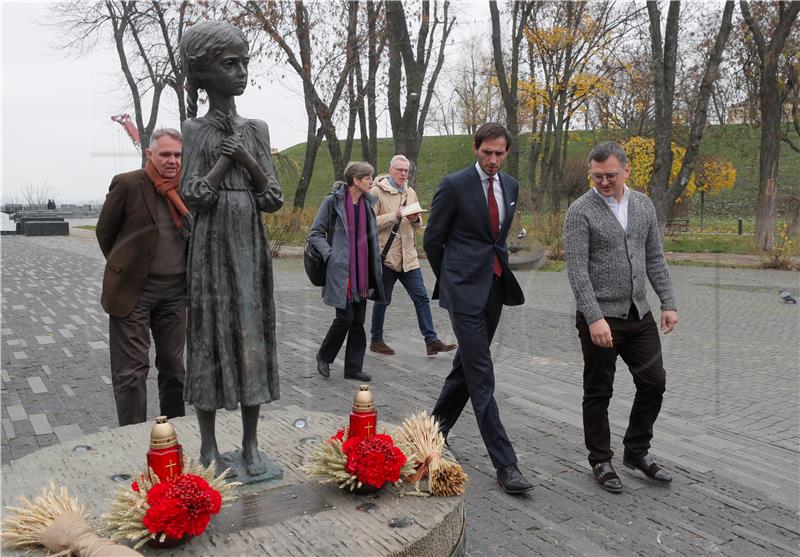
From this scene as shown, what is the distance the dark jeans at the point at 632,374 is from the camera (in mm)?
4477

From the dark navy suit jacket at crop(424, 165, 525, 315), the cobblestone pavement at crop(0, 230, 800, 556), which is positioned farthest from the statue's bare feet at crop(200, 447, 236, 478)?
the dark navy suit jacket at crop(424, 165, 525, 315)

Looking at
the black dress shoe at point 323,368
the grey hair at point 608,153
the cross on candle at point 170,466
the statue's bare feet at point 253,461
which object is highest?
the grey hair at point 608,153

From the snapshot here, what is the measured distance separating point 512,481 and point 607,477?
2.12ft

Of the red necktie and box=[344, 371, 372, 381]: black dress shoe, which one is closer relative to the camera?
the red necktie

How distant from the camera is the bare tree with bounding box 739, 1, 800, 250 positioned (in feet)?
64.0

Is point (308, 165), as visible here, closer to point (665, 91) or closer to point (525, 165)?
point (665, 91)

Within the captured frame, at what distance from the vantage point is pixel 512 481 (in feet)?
13.9

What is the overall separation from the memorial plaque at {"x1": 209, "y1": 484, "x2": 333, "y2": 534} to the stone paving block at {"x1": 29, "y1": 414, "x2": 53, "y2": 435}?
118 inches

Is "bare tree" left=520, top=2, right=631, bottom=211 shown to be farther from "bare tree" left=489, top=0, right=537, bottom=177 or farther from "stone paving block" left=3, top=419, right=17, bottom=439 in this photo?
"stone paving block" left=3, top=419, right=17, bottom=439

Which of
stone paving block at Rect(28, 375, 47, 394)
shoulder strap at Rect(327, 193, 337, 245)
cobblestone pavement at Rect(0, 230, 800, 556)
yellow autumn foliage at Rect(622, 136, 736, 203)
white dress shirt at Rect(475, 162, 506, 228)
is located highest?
yellow autumn foliage at Rect(622, 136, 736, 203)

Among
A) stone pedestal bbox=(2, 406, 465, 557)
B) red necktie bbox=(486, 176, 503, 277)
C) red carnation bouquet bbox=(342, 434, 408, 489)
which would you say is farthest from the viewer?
red necktie bbox=(486, 176, 503, 277)

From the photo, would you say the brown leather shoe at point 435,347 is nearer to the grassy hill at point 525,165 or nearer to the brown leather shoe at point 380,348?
the brown leather shoe at point 380,348

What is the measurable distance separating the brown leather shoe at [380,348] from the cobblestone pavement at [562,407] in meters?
0.14

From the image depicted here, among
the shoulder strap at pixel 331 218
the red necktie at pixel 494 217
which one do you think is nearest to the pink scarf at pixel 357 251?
the shoulder strap at pixel 331 218
